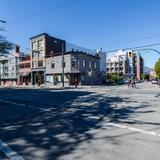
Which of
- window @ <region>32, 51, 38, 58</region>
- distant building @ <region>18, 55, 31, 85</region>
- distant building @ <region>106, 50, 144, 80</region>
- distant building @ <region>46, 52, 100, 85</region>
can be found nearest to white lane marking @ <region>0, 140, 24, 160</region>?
distant building @ <region>46, 52, 100, 85</region>

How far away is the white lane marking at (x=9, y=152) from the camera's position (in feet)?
17.0

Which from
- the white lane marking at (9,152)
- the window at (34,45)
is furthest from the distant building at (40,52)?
the white lane marking at (9,152)

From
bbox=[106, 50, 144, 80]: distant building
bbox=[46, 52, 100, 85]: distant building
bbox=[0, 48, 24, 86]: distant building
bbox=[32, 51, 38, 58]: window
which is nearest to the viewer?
bbox=[46, 52, 100, 85]: distant building

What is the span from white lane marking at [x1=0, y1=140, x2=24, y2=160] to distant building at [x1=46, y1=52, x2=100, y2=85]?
4261 cm

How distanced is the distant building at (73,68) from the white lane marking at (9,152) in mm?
42615

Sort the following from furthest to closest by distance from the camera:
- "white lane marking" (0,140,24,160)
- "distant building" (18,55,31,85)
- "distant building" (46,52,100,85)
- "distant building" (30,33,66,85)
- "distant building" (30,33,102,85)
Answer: "distant building" (18,55,31,85) < "distant building" (30,33,66,85) < "distant building" (30,33,102,85) < "distant building" (46,52,100,85) < "white lane marking" (0,140,24,160)

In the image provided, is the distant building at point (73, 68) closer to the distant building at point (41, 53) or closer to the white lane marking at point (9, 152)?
the distant building at point (41, 53)

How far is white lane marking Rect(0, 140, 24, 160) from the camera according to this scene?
5.20 meters

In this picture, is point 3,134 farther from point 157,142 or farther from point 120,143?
point 157,142

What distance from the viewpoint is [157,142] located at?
20.1 ft

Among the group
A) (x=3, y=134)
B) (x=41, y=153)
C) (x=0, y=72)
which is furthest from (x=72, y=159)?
(x=0, y=72)

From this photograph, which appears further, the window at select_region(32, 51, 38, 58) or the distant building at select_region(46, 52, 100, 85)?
the window at select_region(32, 51, 38, 58)

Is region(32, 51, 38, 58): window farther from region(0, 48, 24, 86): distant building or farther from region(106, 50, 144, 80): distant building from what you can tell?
region(106, 50, 144, 80): distant building

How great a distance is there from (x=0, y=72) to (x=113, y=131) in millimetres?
76249
